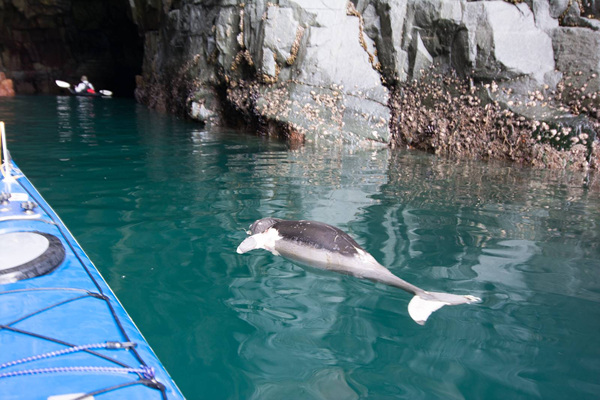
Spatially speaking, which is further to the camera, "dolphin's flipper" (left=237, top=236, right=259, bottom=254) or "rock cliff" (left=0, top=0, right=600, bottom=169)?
"rock cliff" (left=0, top=0, right=600, bottom=169)

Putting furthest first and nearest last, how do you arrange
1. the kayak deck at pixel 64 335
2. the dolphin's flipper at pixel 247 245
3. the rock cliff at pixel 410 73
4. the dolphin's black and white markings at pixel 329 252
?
1. the rock cliff at pixel 410 73
2. the dolphin's flipper at pixel 247 245
3. the dolphin's black and white markings at pixel 329 252
4. the kayak deck at pixel 64 335

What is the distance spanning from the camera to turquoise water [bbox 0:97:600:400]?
107 inches

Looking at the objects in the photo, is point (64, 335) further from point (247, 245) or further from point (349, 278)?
point (349, 278)

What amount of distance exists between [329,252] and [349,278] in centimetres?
30

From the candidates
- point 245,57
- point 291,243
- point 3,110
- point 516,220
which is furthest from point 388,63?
point 3,110

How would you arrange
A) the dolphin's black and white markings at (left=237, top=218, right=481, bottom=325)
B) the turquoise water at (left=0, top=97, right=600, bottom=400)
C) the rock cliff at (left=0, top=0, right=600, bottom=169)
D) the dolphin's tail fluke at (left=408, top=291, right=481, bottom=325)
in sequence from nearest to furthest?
the turquoise water at (left=0, top=97, right=600, bottom=400)
the dolphin's tail fluke at (left=408, top=291, right=481, bottom=325)
the dolphin's black and white markings at (left=237, top=218, right=481, bottom=325)
the rock cliff at (left=0, top=0, right=600, bottom=169)

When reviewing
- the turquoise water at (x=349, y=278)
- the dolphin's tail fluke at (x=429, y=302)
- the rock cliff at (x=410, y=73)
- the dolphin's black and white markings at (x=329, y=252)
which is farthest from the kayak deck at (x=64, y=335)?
the rock cliff at (x=410, y=73)

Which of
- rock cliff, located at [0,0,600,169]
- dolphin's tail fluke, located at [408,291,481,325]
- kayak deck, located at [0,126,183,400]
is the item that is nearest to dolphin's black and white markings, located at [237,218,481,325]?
dolphin's tail fluke, located at [408,291,481,325]

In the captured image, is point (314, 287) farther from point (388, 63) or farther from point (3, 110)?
point (3, 110)

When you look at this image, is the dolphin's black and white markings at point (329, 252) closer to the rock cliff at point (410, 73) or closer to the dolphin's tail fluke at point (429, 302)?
the dolphin's tail fluke at point (429, 302)

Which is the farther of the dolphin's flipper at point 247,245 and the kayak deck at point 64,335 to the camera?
the dolphin's flipper at point 247,245

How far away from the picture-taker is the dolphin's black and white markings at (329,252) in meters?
3.38

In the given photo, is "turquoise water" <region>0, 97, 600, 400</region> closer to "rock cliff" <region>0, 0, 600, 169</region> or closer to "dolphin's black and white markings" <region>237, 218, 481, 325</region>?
"dolphin's black and white markings" <region>237, 218, 481, 325</region>

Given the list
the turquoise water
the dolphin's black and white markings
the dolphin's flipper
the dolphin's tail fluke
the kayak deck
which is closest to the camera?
the kayak deck
